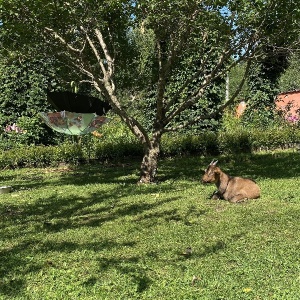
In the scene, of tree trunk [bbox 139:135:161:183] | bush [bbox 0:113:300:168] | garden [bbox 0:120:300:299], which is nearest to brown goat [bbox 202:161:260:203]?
garden [bbox 0:120:300:299]

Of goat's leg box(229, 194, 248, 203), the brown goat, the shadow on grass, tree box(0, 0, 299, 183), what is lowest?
the shadow on grass

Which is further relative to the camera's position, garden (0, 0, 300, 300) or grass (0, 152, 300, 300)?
garden (0, 0, 300, 300)

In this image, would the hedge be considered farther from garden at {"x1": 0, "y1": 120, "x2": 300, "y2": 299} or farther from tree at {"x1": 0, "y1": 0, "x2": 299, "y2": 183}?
tree at {"x1": 0, "y1": 0, "x2": 299, "y2": 183}

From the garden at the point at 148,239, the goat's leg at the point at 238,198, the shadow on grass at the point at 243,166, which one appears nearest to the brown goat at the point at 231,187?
the goat's leg at the point at 238,198

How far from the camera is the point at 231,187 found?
692 centimetres

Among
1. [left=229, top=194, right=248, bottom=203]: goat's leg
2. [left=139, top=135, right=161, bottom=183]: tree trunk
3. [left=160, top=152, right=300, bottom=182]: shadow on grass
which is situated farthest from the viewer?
[left=160, top=152, right=300, bottom=182]: shadow on grass

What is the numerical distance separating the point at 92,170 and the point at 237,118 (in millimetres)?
8265

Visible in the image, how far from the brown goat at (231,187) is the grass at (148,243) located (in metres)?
0.19

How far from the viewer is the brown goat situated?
6.88 m

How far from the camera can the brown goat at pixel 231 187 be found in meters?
6.88

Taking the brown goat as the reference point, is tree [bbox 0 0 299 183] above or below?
above

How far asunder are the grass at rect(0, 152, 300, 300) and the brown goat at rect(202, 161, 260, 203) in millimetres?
192

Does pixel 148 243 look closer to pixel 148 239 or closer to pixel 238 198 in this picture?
pixel 148 239

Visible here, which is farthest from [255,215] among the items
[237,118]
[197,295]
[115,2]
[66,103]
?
[237,118]
